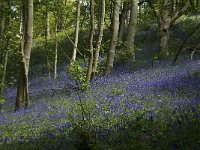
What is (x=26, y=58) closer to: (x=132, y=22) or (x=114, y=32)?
A: (x=114, y=32)

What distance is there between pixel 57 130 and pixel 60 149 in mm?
1828

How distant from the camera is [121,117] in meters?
8.45

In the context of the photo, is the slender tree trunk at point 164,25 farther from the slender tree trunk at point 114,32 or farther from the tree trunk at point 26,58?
the tree trunk at point 26,58

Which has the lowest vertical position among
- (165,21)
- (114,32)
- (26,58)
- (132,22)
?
(26,58)

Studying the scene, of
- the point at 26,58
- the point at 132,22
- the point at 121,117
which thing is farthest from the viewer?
the point at 132,22

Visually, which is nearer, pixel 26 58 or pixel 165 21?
pixel 26 58

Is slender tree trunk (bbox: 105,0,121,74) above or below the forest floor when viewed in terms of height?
above

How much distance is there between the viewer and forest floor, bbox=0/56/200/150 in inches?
245

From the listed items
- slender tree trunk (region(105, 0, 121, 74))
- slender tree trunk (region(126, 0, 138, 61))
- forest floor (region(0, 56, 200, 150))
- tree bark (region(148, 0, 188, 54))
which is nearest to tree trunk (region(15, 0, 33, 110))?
forest floor (region(0, 56, 200, 150))

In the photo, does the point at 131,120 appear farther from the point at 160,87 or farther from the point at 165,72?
the point at 165,72

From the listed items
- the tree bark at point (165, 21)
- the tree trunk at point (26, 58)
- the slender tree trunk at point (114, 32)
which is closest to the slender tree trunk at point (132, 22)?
the tree bark at point (165, 21)

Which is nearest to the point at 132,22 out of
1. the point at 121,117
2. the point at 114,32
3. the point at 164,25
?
the point at 164,25

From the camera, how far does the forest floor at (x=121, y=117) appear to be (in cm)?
621

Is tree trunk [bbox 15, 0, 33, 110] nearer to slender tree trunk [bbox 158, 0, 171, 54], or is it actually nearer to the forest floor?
the forest floor
